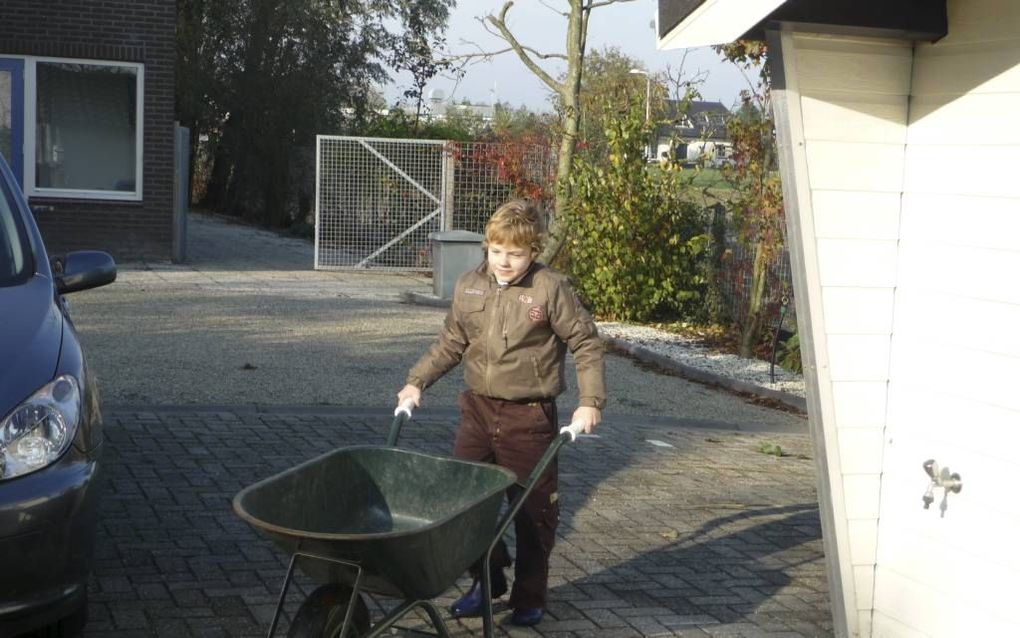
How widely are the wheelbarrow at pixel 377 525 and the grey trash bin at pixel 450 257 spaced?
1227 cm

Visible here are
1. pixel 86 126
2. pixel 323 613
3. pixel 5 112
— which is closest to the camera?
pixel 323 613

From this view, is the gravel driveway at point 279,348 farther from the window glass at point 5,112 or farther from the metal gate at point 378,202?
the window glass at point 5,112

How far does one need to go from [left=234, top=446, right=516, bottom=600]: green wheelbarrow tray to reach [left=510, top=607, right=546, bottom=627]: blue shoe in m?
0.92

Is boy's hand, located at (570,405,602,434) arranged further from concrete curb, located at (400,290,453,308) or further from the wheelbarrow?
concrete curb, located at (400,290,453,308)

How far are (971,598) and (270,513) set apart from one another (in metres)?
2.31

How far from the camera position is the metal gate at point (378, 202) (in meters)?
20.9

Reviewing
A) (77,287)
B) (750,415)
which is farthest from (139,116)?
(77,287)

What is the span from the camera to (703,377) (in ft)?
40.4

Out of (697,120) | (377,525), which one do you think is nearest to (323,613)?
(377,525)

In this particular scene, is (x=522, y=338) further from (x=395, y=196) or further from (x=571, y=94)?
(x=395, y=196)

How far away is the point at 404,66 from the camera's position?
112 feet

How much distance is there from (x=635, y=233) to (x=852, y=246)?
10569 mm

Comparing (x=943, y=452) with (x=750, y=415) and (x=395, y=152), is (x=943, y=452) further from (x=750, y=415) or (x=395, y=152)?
(x=395, y=152)

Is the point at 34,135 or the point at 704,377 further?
the point at 34,135
